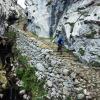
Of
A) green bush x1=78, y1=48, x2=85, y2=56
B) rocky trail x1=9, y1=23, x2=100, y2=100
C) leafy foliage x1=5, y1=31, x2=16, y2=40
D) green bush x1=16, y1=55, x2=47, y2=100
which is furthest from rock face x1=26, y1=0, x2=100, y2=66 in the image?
green bush x1=16, y1=55, x2=47, y2=100

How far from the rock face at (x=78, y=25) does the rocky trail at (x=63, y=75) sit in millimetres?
3781

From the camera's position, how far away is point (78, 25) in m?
38.5

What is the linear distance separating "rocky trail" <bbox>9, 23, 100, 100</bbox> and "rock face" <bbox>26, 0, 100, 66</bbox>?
12.4 ft

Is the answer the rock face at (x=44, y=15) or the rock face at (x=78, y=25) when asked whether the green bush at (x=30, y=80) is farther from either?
the rock face at (x=44, y=15)

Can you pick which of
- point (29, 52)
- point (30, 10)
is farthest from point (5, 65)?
point (30, 10)

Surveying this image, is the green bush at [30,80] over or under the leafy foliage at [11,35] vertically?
under

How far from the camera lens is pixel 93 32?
3628 centimetres

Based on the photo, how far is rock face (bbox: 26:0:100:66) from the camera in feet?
114

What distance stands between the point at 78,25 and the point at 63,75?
12256 millimetres

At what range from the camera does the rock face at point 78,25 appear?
114ft

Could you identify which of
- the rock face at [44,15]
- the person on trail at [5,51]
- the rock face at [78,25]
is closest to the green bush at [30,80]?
the person on trail at [5,51]

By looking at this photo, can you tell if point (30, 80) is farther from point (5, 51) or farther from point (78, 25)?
point (78, 25)

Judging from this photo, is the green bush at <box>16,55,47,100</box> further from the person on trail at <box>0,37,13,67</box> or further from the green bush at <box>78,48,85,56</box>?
the green bush at <box>78,48,85,56</box>

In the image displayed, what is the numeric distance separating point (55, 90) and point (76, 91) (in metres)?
1.66
